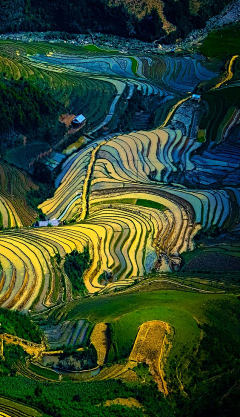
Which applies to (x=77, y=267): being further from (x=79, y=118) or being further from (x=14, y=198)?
(x=79, y=118)

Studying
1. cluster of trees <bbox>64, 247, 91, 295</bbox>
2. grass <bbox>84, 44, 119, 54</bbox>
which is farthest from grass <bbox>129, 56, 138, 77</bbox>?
cluster of trees <bbox>64, 247, 91, 295</bbox>

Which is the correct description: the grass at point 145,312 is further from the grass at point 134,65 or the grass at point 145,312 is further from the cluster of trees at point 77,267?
the grass at point 134,65

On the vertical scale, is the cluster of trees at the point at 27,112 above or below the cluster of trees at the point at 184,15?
below

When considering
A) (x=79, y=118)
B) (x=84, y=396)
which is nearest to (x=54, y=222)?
(x=79, y=118)

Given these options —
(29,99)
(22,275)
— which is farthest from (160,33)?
(22,275)

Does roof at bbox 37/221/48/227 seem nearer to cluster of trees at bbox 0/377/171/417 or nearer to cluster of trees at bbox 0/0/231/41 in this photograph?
cluster of trees at bbox 0/377/171/417

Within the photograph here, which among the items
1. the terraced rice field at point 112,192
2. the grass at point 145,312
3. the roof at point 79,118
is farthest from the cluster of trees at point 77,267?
the roof at point 79,118
